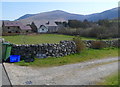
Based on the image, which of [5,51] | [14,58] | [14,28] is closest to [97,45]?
[14,58]

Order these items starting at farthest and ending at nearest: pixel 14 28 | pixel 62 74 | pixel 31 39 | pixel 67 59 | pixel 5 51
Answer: pixel 14 28
pixel 31 39
pixel 67 59
pixel 5 51
pixel 62 74

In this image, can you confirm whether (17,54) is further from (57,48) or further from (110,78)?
(110,78)

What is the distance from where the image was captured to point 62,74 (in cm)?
1066

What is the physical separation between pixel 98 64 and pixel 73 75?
345 cm

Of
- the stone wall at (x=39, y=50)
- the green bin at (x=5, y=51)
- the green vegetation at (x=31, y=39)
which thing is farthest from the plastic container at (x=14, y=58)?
the green vegetation at (x=31, y=39)

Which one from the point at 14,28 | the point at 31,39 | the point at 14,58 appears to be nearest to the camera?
the point at 14,58

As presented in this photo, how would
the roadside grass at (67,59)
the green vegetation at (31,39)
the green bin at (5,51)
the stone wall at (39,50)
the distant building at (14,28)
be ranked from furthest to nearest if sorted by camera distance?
the distant building at (14,28), the green vegetation at (31,39), the stone wall at (39,50), the green bin at (5,51), the roadside grass at (67,59)

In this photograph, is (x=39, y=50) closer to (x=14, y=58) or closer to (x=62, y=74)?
(x=14, y=58)

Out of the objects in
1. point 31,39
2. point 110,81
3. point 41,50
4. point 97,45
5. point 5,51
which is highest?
point 5,51

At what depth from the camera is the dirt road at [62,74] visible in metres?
9.32

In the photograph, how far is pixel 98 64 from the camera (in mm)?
13227

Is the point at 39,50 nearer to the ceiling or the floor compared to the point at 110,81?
nearer to the ceiling

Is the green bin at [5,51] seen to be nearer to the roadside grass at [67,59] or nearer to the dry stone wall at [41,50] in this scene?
the dry stone wall at [41,50]

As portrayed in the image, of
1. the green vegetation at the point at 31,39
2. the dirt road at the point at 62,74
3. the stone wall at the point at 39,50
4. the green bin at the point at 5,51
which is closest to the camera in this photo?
the dirt road at the point at 62,74
